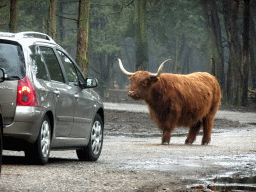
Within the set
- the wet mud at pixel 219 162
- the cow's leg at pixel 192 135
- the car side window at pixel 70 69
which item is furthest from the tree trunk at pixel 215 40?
the car side window at pixel 70 69

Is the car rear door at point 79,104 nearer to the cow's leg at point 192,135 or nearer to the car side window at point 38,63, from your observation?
the car side window at point 38,63

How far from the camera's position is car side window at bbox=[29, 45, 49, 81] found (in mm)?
8695

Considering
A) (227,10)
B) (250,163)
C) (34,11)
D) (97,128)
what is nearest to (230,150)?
(250,163)

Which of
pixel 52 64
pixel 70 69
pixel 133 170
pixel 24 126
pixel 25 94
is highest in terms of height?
pixel 52 64

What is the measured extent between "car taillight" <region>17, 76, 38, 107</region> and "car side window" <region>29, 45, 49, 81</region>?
1.18ft

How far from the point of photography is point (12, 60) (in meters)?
8.42

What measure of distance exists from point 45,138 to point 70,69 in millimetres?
1793

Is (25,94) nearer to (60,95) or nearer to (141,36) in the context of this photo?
(60,95)

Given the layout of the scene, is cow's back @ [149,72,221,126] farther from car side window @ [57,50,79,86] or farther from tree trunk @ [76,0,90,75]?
tree trunk @ [76,0,90,75]

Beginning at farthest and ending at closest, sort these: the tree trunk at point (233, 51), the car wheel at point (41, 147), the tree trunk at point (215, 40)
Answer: the tree trunk at point (215, 40), the tree trunk at point (233, 51), the car wheel at point (41, 147)

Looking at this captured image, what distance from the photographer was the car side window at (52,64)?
926 cm

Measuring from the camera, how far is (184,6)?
48.4 meters

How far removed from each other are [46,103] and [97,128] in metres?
2.16

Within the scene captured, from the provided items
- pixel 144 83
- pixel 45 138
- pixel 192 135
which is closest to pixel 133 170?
pixel 45 138
